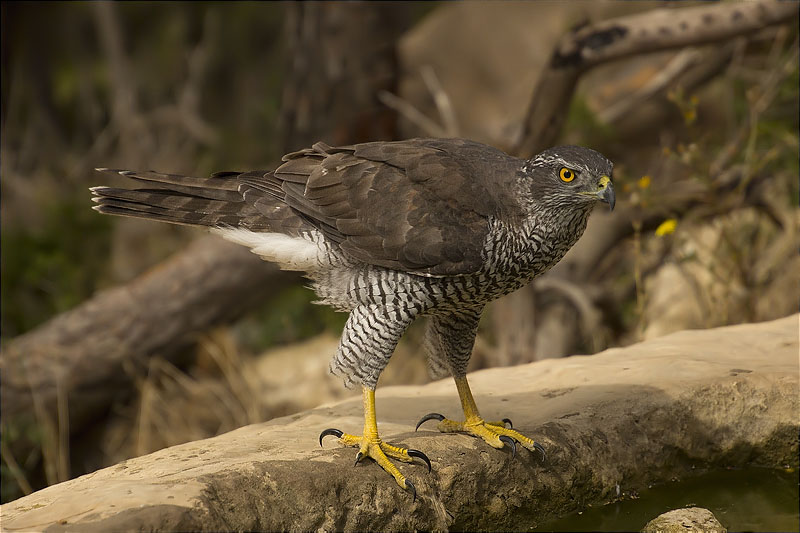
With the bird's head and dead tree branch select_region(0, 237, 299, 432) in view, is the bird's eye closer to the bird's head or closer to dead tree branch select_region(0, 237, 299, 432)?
the bird's head

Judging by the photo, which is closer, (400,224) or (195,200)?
(400,224)

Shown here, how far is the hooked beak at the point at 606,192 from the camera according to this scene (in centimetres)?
321

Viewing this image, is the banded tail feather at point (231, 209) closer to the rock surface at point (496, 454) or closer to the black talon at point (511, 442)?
the rock surface at point (496, 454)

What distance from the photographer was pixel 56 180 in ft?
33.3

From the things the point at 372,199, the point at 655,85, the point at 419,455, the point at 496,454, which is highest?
the point at 655,85

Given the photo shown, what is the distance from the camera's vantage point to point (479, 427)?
3.76 m

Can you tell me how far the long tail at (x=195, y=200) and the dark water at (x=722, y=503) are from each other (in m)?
1.82

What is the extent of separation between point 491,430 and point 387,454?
0.54 m

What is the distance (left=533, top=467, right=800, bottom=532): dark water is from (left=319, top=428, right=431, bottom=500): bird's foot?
656mm

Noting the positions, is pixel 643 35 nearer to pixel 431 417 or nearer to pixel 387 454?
pixel 431 417

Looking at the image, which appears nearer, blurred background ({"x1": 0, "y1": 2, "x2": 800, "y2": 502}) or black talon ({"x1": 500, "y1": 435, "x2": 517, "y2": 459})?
black talon ({"x1": 500, "y1": 435, "x2": 517, "y2": 459})

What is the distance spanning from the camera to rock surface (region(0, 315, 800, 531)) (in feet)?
9.28

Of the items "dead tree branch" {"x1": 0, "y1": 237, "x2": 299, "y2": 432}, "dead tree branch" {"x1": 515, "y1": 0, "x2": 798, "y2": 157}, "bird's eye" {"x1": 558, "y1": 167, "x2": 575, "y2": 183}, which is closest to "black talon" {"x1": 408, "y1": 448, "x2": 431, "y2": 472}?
"bird's eye" {"x1": 558, "y1": 167, "x2": 575, "y2": 183}

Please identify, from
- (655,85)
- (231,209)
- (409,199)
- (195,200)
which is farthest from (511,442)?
(655,85)
